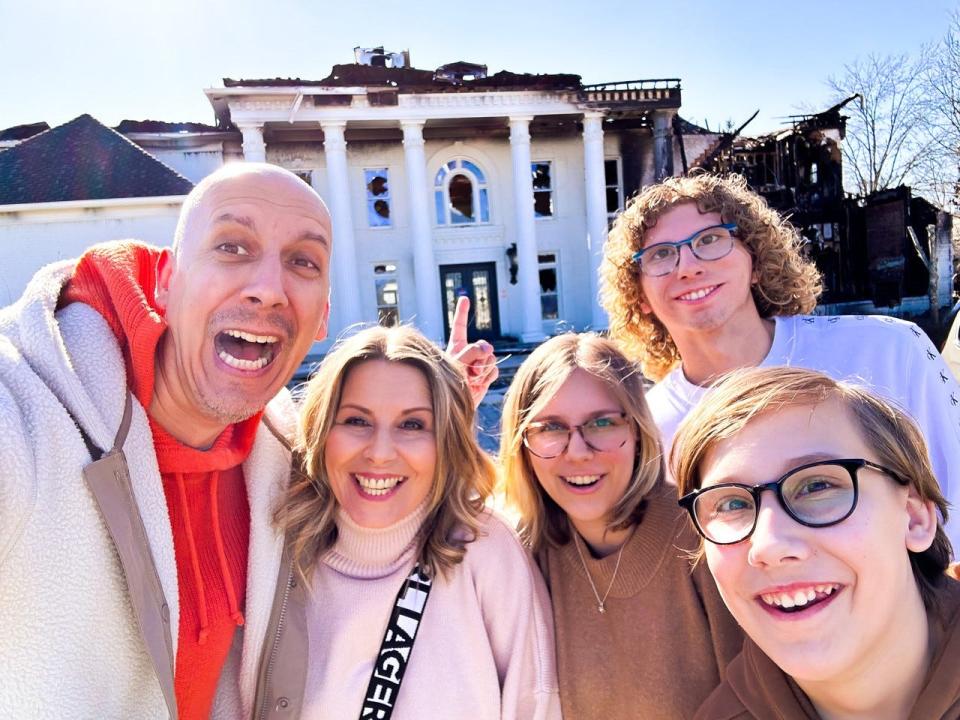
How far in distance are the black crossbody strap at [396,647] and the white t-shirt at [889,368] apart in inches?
44.8

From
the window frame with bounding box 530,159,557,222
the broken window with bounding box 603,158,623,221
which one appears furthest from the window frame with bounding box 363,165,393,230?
the broken window with bounding box 603,158,623,221

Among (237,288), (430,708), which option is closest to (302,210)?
(237,288)

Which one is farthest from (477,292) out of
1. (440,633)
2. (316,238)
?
(440,633)

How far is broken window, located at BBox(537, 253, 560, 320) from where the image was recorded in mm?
19547

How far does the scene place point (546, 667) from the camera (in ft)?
6.79

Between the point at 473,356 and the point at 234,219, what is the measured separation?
1.20 m

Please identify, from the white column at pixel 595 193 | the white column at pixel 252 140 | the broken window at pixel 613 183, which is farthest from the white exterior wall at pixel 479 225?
the white column at pixel 252 140

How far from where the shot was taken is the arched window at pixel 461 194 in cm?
1909

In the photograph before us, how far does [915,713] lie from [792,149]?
81.2ft

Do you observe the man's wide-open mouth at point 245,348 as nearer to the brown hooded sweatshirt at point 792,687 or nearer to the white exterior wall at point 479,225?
the brown hooded sweatshirt at point 792,687

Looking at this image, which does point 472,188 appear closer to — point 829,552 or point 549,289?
point 549,289

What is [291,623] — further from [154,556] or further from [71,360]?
[71,360]

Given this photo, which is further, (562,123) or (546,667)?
(562,123)

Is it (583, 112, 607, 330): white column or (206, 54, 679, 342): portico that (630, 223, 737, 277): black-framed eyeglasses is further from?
(583, 112, 607, 330): white column
